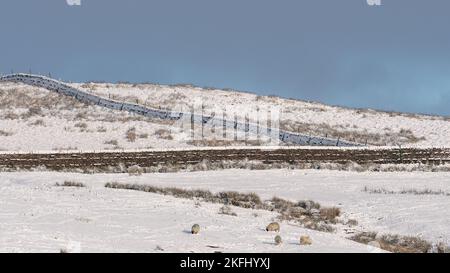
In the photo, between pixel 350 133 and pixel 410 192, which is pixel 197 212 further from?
pixel 350 133

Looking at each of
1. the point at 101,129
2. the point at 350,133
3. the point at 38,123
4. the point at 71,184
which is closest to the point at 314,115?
the point at 350,133

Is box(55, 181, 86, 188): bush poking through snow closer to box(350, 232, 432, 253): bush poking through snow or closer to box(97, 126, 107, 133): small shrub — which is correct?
box(350, 232, 432, 253): bush poking through snow

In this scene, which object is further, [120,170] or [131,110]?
[131,110]

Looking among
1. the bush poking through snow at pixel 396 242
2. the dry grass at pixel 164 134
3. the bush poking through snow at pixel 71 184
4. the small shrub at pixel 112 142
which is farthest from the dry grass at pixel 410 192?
the dry grass at pixel 164 134

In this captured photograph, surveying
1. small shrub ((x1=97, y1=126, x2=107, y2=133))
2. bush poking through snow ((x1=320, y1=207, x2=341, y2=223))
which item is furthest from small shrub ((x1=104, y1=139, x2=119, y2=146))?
bush poking through snow ((x1=320, y1=207, x2=341, y2=223))

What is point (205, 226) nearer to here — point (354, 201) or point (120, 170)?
point (354, 201)

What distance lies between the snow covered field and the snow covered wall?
70.2 feet

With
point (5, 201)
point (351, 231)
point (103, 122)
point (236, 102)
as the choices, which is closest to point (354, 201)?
point (351, 231)

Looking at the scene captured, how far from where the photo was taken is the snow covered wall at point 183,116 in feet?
174

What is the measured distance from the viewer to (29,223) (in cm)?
1443

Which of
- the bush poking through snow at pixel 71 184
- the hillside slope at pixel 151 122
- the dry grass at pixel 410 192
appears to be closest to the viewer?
the bush poking through snow at pixel 71 184

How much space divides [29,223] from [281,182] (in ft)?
50.3

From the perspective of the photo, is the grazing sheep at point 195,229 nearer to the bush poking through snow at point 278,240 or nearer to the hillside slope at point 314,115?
the bush poking through snow at point 278,240

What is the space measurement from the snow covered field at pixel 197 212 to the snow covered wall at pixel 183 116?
21.4 m
